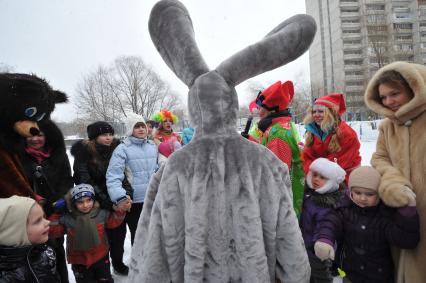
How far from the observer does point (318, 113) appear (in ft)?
10.3

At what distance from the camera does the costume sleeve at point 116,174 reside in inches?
116

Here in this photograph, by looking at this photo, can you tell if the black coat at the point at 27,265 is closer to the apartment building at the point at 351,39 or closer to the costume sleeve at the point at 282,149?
the costume sleeve at the point at 282,149

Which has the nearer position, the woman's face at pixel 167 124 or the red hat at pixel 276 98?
the red hat at pixel 276 98

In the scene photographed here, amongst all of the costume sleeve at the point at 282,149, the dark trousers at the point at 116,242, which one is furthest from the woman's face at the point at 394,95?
the dark trousers at the point at 116,242

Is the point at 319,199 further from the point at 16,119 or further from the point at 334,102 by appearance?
the point at 16,119

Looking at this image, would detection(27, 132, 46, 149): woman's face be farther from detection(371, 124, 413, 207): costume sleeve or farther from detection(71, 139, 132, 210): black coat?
detection(371, 124, 413, 207): costume sleeve

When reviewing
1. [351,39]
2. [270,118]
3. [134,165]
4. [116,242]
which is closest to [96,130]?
[134,165]

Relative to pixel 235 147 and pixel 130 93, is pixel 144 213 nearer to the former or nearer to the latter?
pixel 235 147

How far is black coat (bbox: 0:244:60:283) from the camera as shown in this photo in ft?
5.62

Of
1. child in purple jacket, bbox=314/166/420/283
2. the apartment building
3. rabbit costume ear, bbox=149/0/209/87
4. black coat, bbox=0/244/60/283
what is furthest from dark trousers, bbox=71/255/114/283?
the apartment building

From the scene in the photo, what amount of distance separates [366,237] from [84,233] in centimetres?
241

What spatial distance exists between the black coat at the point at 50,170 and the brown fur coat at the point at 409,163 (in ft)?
8.81

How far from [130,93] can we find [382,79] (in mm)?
26652

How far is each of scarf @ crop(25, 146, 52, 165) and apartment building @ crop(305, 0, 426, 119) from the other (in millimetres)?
42865
